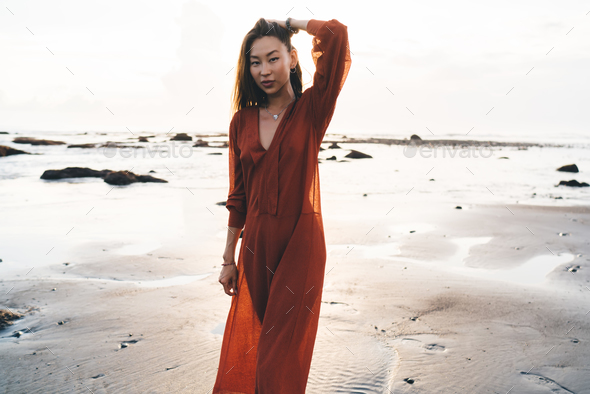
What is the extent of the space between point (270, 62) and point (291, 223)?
2.52ft

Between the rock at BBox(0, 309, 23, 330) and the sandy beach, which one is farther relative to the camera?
the rock at BBox(0, 309, 23, 330)

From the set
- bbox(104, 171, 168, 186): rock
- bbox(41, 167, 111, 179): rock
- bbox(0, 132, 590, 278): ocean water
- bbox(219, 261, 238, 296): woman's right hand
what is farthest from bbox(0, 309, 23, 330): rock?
bbox(41, 167, 111, 179): rock

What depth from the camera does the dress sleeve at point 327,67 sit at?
2.02m

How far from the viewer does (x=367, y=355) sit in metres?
2.97

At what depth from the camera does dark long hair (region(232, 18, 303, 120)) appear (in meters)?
2.12

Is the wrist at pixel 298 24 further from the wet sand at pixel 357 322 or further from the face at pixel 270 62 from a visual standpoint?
the wet sand at pixel 357 322

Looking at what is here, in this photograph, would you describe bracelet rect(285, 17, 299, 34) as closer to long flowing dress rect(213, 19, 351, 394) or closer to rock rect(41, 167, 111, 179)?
long flowing dress rect(213, 19, 351, 394)

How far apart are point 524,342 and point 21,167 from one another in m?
14.3

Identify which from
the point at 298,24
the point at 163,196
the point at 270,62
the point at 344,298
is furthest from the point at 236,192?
the point at 163,196

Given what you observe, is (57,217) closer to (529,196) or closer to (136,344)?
(136,344)

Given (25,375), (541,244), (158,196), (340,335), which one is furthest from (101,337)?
(158,196)

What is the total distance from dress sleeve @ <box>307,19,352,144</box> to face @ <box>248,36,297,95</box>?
156mm

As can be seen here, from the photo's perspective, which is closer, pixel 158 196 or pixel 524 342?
pixel 524 342

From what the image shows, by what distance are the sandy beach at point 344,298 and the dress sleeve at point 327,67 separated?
1.65m
